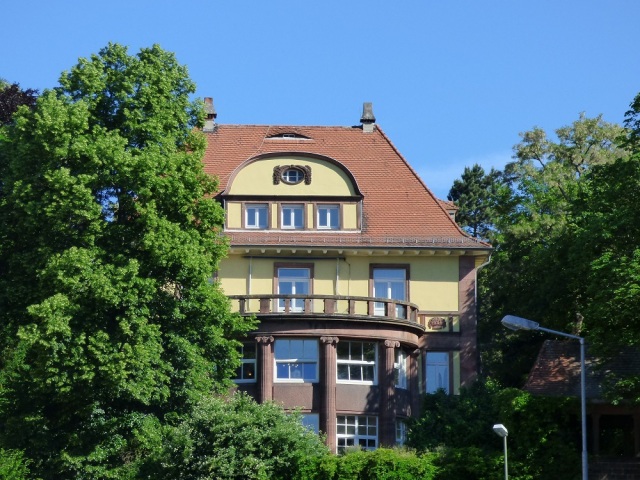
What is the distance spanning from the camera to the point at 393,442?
175 feet

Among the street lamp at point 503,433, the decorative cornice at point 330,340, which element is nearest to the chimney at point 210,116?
the decorative cornice at point 330,340

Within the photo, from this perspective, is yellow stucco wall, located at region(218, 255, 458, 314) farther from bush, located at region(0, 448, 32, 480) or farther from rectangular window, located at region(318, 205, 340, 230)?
bush, located at region(0, 448, 32, 480)

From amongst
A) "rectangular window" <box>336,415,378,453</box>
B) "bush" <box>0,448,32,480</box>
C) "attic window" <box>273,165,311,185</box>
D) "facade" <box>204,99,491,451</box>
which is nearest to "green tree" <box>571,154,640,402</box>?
"facade" <box>204,99,491,451</box>

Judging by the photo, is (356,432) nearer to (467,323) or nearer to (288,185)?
(467,323)

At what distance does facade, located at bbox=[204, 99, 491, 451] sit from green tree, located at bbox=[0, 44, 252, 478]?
4488 millimetres

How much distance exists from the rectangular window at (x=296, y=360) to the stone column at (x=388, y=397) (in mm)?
2514

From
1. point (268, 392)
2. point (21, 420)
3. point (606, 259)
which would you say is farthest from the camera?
point (268, 392)

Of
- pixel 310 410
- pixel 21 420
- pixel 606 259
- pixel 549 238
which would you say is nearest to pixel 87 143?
pixel 21 420

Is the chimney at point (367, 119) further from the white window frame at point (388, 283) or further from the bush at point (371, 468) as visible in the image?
the bush at point (371, 468)

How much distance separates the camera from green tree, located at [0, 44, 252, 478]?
46062 millimetres

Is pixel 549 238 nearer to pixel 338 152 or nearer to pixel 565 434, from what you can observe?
pixel 338 152

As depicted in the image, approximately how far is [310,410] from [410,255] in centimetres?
787

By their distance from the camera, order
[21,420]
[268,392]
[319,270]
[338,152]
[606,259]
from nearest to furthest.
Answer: [606,259], [21,420], [268,392], [319,270], [338,152]

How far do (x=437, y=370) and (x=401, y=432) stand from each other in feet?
11.5
